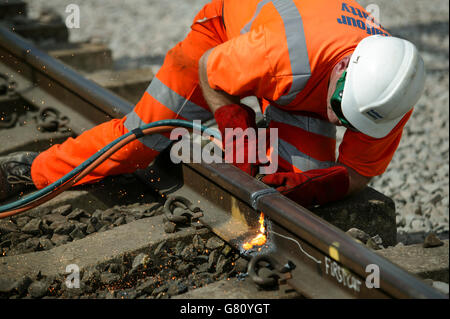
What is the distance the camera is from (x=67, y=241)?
11.3 feet

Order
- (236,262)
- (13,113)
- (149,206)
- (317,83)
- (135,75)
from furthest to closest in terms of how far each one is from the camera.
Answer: (135,75)
(13,113)
(149,206)
(317,83)
(236,262)

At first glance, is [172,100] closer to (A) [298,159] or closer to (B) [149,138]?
(B) [149,138]

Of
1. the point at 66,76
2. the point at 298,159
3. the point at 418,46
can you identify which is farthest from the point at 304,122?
the point at 418,46

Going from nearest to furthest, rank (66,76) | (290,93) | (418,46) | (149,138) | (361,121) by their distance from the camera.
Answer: (361,121) < (290,93) < (149,138) < (66,76) < (418,46)

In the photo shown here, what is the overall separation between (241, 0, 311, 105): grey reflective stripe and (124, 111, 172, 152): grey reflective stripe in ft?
2.94

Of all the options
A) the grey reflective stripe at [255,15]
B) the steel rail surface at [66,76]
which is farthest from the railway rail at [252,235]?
the grey reflective stripe at [255,15]

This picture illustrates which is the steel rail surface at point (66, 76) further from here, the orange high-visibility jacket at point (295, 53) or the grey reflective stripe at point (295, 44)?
the grey reflective stripe at point (295, 44)

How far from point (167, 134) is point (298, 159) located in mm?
828

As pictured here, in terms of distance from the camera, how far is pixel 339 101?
3281 millimetres

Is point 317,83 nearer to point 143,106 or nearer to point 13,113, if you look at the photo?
point 143,106

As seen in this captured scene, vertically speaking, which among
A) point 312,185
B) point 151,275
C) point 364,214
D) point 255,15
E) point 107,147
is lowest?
point 151,275

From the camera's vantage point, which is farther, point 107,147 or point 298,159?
point 298,159
